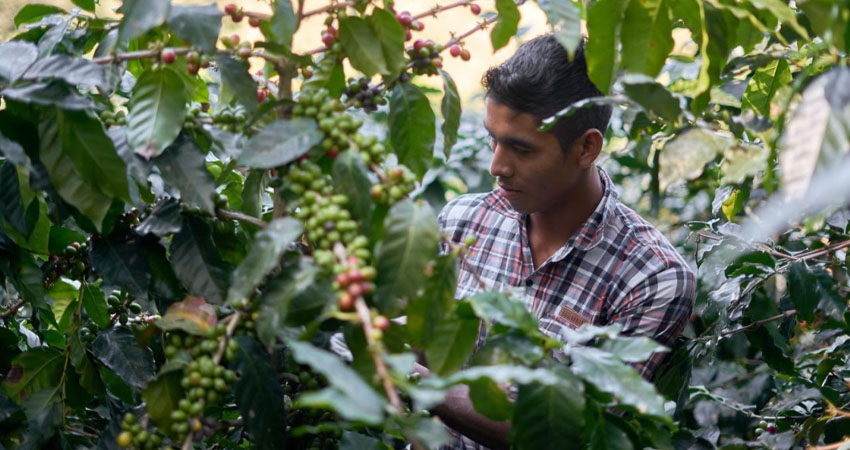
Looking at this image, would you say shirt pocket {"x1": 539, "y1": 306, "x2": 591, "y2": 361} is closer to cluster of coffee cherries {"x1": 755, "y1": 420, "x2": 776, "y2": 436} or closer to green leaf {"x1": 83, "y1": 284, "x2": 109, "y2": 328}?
cluster of coffee cherries {"x1": 755, "y1": 420, "x2": 776, "y2": 436}

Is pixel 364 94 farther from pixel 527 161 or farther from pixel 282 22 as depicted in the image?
pixel 527 161

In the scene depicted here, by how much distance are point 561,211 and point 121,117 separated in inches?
46.0

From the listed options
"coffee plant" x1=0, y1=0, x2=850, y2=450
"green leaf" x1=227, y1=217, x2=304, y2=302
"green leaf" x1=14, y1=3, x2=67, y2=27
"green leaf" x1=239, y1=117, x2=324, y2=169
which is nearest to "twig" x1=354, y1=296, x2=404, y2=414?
"coffee plant" x1=0, y1=0, x2=850, y2=450

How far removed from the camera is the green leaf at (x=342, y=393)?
701mm

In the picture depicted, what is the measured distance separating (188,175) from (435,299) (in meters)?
0.40

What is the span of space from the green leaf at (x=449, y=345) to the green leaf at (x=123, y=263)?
466 millimetres

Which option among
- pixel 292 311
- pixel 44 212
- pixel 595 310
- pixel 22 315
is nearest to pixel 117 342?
pixel 44 212

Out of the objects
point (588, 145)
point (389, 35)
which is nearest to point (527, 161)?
point (588, 145)

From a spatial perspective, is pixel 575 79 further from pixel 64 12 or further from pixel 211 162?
pixel 64 12

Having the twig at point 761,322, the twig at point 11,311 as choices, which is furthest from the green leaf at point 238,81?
the twig at point 761,322

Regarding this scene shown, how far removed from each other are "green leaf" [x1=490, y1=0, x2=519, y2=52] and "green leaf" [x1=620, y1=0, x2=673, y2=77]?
0.24 meters

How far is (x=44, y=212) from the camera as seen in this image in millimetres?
1335

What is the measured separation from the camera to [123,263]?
4.05 ft

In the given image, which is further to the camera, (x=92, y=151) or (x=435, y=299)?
(x=92, y=151)
